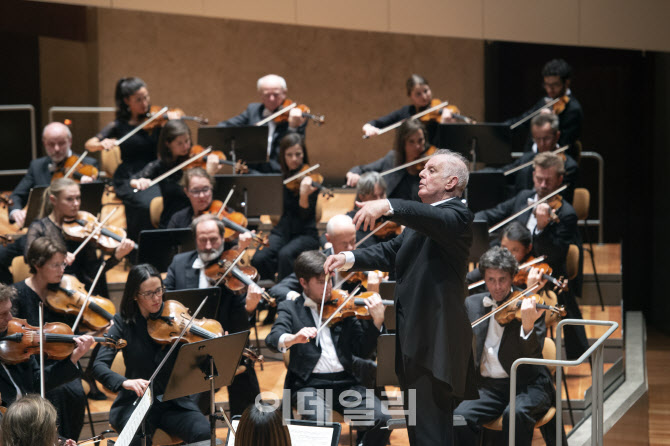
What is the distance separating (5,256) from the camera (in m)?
4.68

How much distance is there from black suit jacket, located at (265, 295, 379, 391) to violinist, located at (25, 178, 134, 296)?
111 cm

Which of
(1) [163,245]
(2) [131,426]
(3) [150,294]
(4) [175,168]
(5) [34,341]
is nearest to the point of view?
(2) [131,426]

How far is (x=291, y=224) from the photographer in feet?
16.5

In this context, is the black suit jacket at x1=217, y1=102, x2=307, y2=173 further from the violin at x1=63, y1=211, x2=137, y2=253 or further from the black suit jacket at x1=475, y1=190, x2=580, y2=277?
the black suit jacket at x1=475, y1=190, x2=580, y2=277

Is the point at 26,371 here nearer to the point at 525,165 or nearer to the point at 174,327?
the point at 174,327

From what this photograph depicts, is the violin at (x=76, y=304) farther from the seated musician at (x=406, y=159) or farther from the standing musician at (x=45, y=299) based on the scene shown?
the seated musician at (x=406, y=159)

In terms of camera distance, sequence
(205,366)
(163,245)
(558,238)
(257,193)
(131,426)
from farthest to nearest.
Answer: (257,193) < (558,238) < (163,245) < (205,366) < (131,426)

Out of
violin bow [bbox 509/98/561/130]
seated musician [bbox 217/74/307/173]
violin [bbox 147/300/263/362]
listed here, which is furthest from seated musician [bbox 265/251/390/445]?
violin bow [bbox 509/98/561/130]

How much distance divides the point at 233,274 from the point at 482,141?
2039mm

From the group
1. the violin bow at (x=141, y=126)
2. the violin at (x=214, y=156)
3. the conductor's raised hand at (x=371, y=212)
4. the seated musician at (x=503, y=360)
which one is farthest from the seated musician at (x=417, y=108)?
the conductor's raised hand at (x=371, y=212)

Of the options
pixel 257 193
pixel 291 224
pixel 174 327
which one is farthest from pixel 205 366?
pixel 291 224

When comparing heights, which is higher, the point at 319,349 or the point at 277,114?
the point at 277,114

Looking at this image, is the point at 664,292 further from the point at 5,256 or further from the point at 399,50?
the point at 5,256

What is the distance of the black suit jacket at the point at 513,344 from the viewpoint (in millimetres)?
3615
